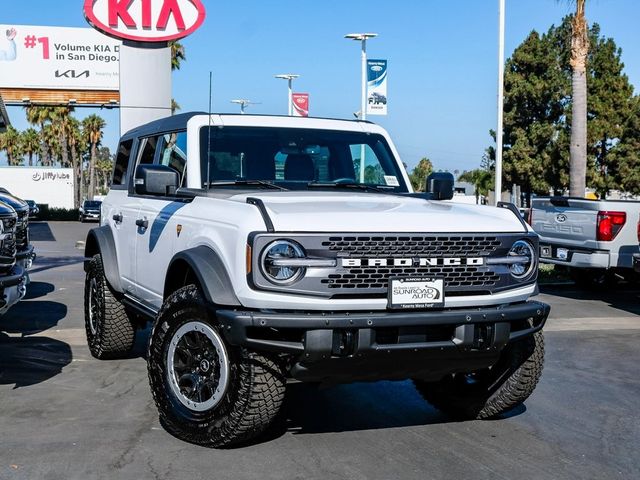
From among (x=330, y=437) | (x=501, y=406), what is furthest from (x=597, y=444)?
(x=330, y=437)

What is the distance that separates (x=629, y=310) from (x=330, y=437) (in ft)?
24.5

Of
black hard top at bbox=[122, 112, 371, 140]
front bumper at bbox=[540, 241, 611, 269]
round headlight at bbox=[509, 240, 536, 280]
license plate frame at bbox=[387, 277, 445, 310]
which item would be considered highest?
black hard top at bbox=[122, 112, 371, 140]

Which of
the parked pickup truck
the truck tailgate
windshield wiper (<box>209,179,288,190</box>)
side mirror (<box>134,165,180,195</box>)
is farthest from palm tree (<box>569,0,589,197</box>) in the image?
side mirror (<box>134,165,180,195</box>)

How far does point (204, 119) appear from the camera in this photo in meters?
5.95

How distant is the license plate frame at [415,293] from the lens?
438 cm

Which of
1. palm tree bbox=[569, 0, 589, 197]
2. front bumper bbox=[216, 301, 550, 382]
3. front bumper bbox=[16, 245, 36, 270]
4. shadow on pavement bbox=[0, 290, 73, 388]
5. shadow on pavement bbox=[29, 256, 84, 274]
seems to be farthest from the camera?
palm tree bbox=[569, 0, 589, 197]

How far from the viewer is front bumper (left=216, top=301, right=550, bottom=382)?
416 centimetres

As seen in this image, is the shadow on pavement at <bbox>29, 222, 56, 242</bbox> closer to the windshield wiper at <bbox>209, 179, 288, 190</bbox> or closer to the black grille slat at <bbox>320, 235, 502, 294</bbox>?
the windshield wiper at <bbox>209, 179, 288, 190</bbox>

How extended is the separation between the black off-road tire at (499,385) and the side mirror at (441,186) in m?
1.26

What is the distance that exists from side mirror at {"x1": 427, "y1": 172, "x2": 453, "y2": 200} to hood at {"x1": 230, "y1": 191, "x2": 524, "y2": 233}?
57 cm

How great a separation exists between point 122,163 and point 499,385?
4043 mm

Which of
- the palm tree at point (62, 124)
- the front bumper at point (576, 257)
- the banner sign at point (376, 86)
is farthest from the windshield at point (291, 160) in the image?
the palm tree at point (62, 124)

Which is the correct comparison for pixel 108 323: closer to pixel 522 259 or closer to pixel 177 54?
pixel 522 259

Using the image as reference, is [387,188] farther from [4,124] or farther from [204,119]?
[4,124]
